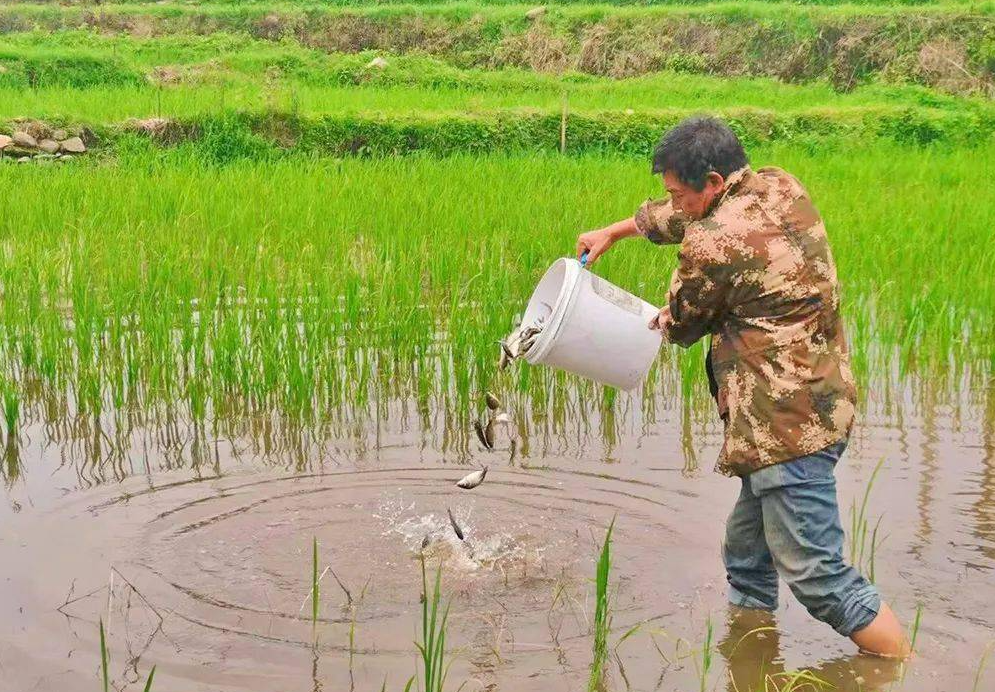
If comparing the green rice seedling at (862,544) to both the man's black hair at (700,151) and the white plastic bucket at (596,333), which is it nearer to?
the white plastic bucket at (596,333)

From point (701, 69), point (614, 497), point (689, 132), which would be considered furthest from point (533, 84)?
point (689, 132)

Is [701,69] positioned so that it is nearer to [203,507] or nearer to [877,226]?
[877,226]

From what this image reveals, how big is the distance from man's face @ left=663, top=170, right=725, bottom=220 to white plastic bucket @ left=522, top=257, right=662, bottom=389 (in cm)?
34

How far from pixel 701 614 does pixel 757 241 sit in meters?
0.95

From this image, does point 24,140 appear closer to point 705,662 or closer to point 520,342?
point 520,342

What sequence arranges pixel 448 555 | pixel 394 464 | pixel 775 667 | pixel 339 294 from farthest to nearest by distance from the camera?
pixel 339 294 < pixel 394 464 < pixel 448 555 < pixel 775 667

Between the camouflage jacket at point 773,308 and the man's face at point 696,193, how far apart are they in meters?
0.02

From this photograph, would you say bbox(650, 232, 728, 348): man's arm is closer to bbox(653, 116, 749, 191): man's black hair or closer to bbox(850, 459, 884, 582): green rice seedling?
bbox(653, 116, 749, 191): man's black hair

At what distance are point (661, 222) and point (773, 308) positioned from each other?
502 millimetres

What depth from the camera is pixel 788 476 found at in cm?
253

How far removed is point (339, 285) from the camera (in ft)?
16.5

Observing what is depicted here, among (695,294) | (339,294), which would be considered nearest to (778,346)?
(695,294)

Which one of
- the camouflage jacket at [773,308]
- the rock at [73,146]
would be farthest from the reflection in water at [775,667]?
the rock at [73,146]

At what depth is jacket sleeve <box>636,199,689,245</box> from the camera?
293 cm
